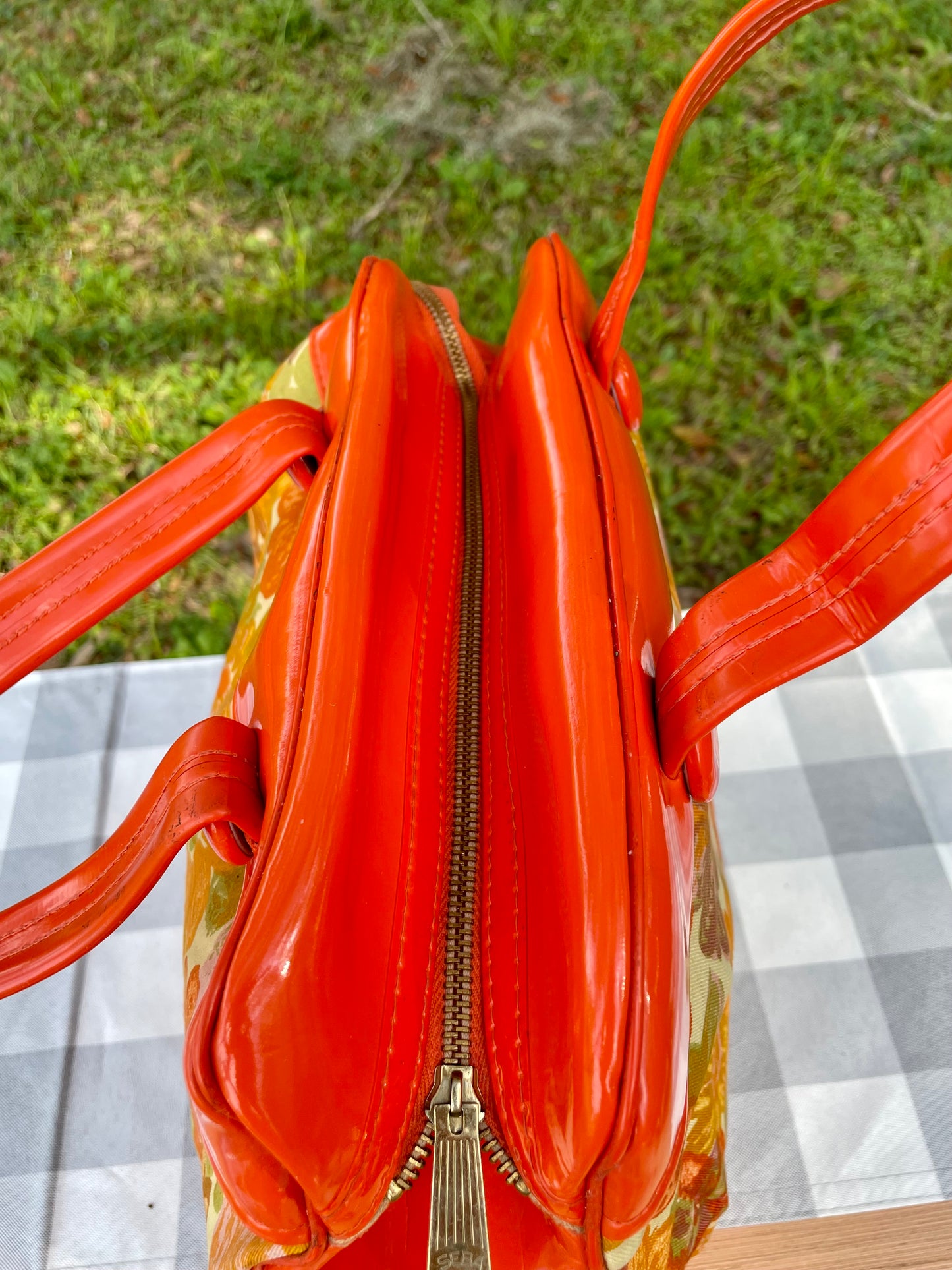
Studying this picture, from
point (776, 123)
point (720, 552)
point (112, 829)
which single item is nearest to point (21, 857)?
point (112, 829)

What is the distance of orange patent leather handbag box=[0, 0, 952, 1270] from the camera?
0.50 meters

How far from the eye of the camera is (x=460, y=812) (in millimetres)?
627

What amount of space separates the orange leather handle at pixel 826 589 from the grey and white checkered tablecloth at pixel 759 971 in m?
0.59

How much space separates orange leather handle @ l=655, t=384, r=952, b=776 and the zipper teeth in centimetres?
15

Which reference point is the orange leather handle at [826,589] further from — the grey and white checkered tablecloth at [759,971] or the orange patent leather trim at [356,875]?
the grey and white checkered tablecloth at [759,971]

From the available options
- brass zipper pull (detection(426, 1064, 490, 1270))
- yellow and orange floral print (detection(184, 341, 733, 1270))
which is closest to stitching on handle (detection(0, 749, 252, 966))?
yellow and orange floral print (detection(184, 341, 733, 1270))

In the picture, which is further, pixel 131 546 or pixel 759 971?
pixel 759 971

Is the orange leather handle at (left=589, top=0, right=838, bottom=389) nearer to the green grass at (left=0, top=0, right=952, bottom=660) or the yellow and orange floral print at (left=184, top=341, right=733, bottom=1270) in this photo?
the yellow and orange floral print at (left=184, top=341, right=733, bottom=1270)

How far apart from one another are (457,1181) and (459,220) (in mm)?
1629

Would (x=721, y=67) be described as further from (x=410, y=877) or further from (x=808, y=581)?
(x=410, y=877)

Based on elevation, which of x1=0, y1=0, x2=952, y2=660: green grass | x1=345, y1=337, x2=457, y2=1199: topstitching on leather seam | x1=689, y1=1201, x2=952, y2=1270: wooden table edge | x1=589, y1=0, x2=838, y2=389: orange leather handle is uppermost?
x1=0, y1=0, x2=952, y2=660: green grass

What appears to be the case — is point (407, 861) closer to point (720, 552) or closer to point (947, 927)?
point (947, 927)

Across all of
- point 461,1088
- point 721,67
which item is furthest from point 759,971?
point 721,67

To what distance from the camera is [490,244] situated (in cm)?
165
